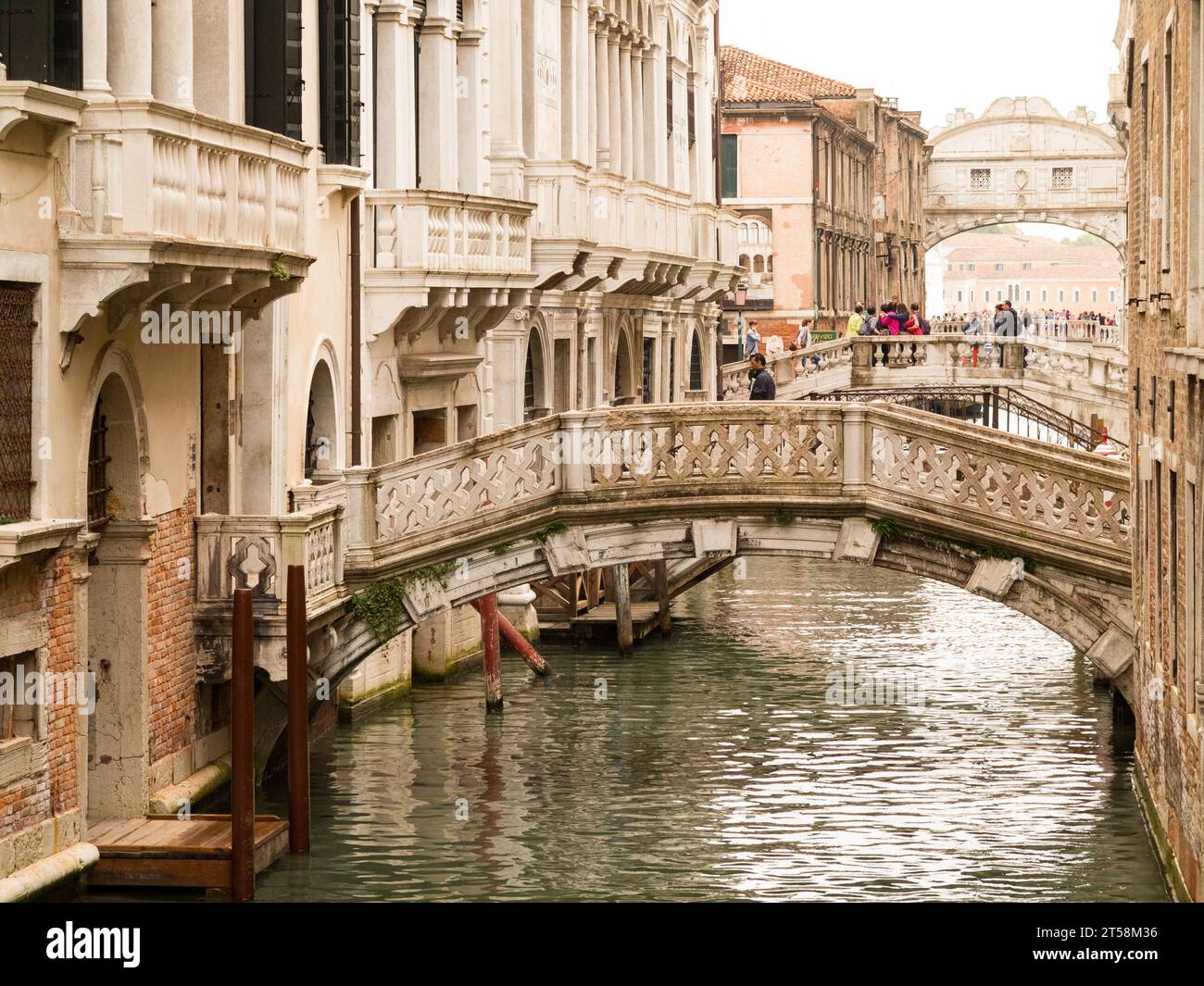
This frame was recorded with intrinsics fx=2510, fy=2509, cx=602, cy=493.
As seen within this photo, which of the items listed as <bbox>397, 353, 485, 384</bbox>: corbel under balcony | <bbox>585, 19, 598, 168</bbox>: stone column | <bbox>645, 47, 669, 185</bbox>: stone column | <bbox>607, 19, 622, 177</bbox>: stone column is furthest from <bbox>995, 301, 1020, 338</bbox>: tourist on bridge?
<bbox>397, 353, 485, 384</bbox>: corbel under balcony

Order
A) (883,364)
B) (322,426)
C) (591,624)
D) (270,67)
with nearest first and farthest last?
(270,67) → (322,426) → (591,624) → (883,364)

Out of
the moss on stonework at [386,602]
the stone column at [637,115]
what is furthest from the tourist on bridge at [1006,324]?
the moss on stonework at [386,602]

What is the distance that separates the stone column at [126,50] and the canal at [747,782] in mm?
4872

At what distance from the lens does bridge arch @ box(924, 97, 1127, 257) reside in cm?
7006

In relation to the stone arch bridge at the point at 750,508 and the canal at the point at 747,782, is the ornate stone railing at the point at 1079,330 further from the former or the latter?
the stone arch bridge at the point at 750,508

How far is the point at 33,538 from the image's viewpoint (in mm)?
13148

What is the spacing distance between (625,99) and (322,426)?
40.4ft

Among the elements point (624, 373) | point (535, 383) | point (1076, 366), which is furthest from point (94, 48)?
point (1076, 366)

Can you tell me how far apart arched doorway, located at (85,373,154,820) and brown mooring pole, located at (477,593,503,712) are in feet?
22.1

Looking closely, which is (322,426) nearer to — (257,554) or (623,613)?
(257,554)

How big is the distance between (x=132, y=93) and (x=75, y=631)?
320cm

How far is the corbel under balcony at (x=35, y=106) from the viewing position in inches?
499
